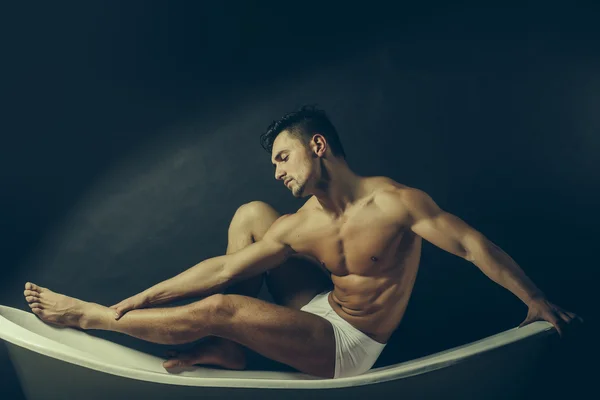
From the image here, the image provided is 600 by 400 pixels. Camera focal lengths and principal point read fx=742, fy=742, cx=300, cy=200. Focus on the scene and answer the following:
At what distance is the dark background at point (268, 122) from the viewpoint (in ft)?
8.18

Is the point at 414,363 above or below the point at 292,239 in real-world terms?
below

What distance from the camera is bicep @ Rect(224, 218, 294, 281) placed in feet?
7.61

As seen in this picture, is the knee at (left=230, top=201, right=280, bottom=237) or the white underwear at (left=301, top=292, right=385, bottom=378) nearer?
the white underwear at (left=301, top=292, right=385, bottom=378)

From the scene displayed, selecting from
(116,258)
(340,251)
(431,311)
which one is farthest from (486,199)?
(116,258)

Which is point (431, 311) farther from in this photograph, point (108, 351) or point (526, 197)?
point (108, 351)

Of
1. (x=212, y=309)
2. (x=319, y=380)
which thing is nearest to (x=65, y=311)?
(x=212, y=309)

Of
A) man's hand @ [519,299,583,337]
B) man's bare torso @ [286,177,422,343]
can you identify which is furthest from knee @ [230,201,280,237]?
man's hand @ [519,299,583,337]

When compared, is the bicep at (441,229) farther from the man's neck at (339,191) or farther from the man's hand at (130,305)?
the man's hand at (130,305)

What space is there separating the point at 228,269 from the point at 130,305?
1.06 feet

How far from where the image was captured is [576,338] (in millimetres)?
2164

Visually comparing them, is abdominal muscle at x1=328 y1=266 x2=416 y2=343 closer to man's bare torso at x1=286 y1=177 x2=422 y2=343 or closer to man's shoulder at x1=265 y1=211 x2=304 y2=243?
man's bare torso at x1=286 y1=177 x2=422 y2=343

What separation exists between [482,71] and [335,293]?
0.91 metres

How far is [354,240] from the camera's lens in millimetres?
2252

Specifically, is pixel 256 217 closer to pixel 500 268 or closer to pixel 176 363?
pixel 176 363
